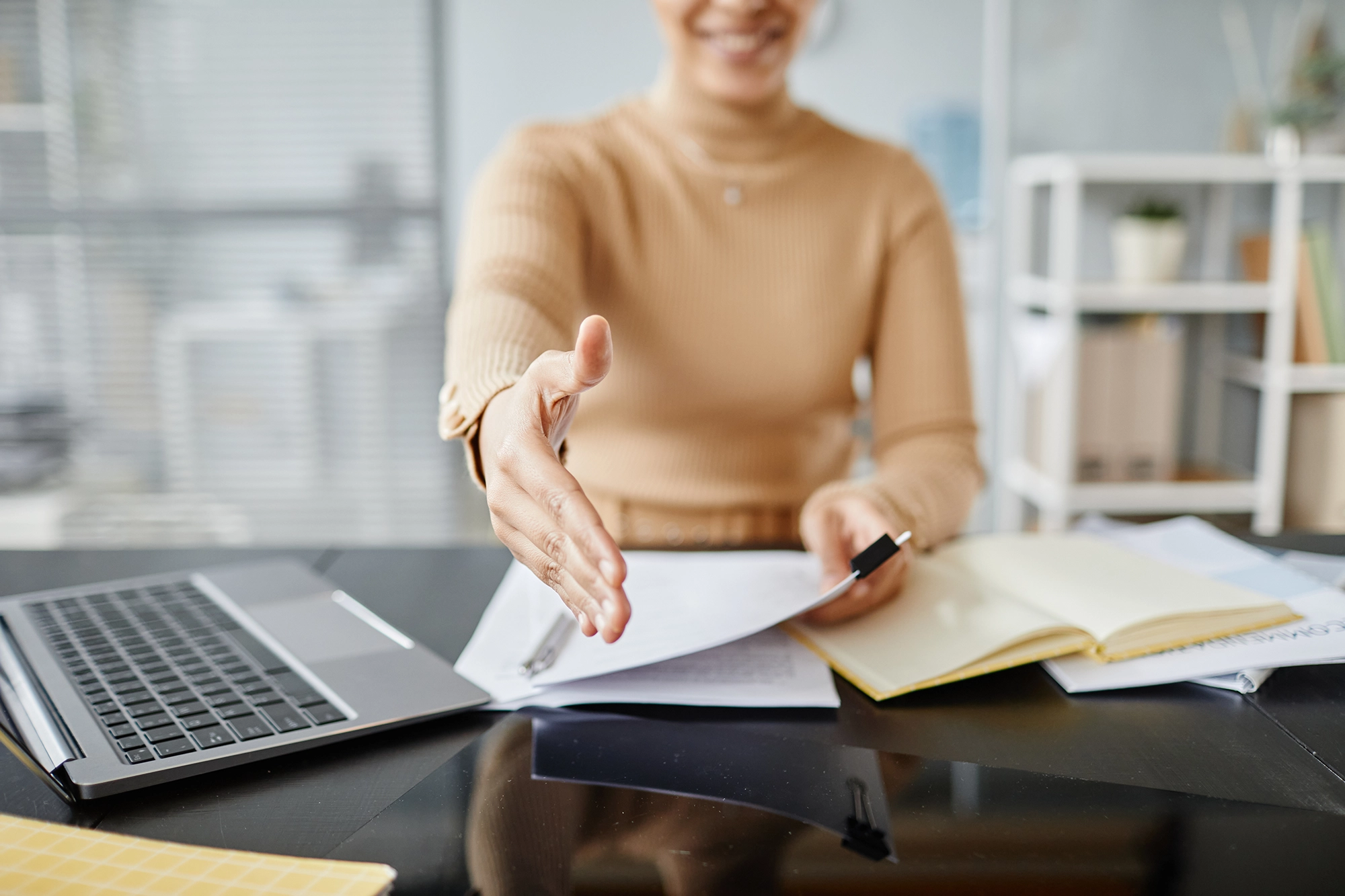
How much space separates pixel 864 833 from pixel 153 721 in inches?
15.2

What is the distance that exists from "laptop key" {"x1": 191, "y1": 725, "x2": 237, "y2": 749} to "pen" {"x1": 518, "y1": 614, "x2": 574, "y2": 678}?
181mm

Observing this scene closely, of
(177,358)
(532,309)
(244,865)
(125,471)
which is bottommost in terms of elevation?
(125,471)

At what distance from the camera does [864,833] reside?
0.50 meters

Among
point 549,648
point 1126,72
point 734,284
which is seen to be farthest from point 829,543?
point 1126,72

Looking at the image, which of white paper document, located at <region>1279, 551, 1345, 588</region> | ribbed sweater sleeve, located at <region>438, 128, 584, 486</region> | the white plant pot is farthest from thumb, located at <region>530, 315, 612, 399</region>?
the white plant pot

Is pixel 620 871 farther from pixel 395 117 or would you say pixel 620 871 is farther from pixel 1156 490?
pixel 395 117

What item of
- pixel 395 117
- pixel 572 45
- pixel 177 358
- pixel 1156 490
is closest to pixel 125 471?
pixel 177 358

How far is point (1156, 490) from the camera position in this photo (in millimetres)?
2400

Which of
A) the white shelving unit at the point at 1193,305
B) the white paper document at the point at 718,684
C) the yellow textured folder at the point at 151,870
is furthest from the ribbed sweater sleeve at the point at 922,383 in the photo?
the white shelving unit at the point at 1193,305

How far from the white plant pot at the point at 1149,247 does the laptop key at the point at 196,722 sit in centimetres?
226

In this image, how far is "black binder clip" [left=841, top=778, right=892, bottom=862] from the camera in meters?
0.49

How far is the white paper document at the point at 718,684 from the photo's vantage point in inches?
25.8

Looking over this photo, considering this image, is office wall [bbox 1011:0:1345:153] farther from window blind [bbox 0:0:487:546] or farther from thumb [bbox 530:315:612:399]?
thumb [bbox 530:315:612:399]

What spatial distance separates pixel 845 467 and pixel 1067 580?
574 mm
